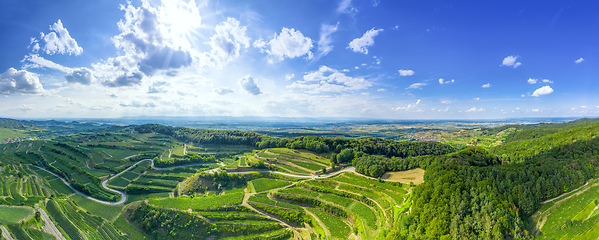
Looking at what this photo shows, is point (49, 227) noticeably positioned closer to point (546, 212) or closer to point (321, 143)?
point (321, 143)

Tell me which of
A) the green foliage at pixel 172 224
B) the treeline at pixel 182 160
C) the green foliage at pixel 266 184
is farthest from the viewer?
the treeline at pixel 182 160

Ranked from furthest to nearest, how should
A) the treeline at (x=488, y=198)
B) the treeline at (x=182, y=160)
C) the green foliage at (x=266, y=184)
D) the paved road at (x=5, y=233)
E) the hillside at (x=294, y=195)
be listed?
the treeline at (x=182, y=160) → the green foliage at (x=266, y=184) → the hillside at (x=294, y=195) → the paved road at (x=5, y=233) → the treeline at (x=488, y=198)

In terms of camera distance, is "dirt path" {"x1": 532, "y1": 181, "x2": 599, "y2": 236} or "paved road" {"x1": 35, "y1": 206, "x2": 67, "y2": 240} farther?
"paved road" {"x1": 35, "y1": 206, "x2": 67, "y2": 240}

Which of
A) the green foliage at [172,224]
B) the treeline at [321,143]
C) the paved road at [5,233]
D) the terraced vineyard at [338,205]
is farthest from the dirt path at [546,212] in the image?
the paved road at [5,233]

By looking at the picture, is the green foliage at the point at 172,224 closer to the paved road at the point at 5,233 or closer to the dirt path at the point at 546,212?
the paved road at the point at 5,233

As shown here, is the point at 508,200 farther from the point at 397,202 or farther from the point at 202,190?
the point at 202,190

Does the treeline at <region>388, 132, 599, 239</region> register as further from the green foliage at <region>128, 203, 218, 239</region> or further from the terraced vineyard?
the green foliage at <region>128, 203, 218, 239</region>

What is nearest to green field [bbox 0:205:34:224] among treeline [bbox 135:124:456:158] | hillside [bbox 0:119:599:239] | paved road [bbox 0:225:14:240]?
hillside [bbox 0:119:599:239]

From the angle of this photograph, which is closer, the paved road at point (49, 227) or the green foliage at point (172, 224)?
the paved road at point (49, 227)

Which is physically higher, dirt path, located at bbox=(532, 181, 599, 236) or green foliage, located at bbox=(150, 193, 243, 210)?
dirt path, located at bbox=(532, 181, 599, 236)
